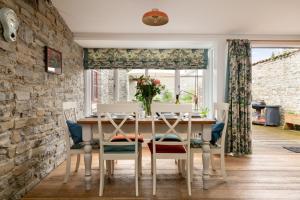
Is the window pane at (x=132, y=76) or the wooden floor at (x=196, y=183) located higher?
the window pane at (x=132, y=76)

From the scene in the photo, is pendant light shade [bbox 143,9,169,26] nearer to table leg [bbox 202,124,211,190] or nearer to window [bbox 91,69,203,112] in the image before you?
table leg [bbox 202,124,211,190]

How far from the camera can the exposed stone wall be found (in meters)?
2.40

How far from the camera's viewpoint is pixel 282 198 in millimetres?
2648

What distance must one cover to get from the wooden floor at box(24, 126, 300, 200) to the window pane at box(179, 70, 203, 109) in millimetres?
1647

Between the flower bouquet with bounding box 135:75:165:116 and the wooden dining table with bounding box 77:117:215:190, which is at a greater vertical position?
the flower bouquet with bounding box 135:75:165:116

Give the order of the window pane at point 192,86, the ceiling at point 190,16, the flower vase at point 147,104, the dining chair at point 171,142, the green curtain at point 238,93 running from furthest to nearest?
the window pane at point 192,86 < the green curtain at point 238,93 < the ceiling at point 190,16 < the flower vase at point 147,104 < the dining chair at point 171,142

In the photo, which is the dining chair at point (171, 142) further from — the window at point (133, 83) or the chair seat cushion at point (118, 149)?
the window at point (133, 83)

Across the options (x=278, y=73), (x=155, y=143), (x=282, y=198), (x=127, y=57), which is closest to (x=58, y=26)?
(x=127, y=57)

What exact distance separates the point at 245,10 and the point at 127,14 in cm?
184

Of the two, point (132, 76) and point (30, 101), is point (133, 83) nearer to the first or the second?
point (132, 76)

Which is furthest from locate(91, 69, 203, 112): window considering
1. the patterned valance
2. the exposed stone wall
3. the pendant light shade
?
the pendant light shade

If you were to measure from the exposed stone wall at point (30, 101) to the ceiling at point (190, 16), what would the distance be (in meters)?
0.44

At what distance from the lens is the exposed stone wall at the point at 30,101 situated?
240 centimetres

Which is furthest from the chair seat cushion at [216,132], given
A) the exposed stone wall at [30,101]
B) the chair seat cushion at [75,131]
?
the exposed stone wall at [30,101]
